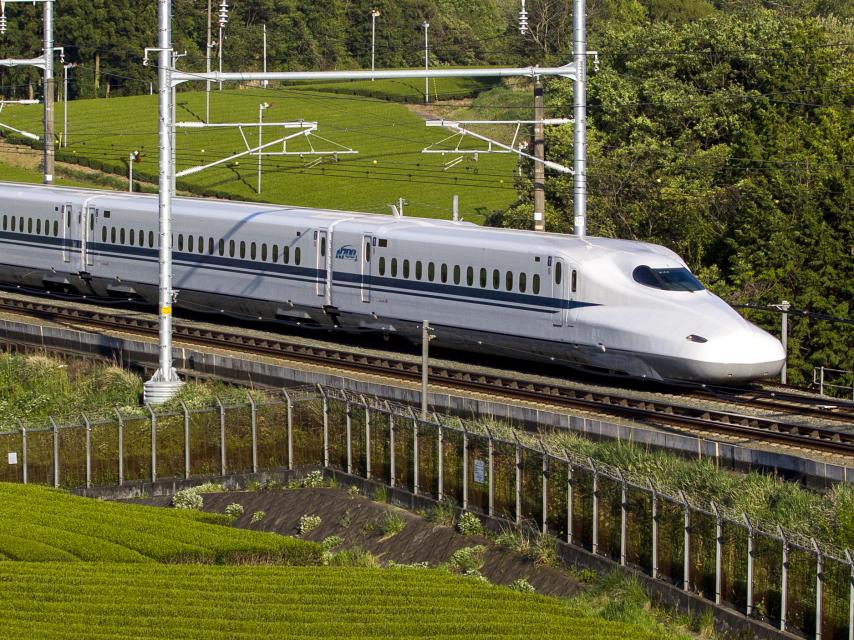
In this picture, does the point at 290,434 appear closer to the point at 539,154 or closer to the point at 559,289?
the point at 559,289

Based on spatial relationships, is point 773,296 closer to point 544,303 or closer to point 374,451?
point 544,303

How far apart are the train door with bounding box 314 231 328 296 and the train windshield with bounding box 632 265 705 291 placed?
10143mm

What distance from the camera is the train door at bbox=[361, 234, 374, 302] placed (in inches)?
1569

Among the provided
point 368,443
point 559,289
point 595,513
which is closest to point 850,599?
point 595,513

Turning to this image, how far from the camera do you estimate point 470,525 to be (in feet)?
87.6

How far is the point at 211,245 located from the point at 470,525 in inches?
786

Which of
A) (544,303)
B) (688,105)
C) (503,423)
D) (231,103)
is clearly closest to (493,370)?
(544,303)

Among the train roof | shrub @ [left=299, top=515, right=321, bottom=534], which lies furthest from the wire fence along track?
the train roof

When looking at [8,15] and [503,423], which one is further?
[8,15]

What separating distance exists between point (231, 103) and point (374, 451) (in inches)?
3972

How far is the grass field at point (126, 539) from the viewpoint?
25.4 metres

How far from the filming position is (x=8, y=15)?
129125 mm

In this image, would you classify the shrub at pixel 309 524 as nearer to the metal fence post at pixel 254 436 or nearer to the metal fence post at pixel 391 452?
the metal fence post at pixel 391 452

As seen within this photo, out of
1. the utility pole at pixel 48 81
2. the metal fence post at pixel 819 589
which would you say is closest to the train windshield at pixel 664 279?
the metal fence post at pixel 819 589
